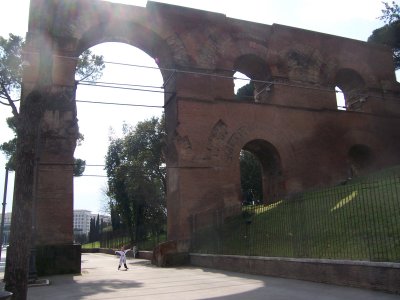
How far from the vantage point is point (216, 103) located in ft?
57.6

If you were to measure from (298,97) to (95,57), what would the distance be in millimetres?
11756

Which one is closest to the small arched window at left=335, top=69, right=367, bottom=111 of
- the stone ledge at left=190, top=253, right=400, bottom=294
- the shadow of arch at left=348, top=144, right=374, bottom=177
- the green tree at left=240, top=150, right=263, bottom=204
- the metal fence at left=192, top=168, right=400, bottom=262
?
the shadow of arch at left=348, top=144, right=374, bottom=177

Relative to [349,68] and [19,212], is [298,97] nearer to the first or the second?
[349,68]

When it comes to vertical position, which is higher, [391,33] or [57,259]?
[391,33]

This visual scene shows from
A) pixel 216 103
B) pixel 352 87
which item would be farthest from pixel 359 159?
pixel 216 103

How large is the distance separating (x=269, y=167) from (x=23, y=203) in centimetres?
1439

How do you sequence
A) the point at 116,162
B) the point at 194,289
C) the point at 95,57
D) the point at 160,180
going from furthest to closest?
the point at 116,162 → the point at 160,180 → the point at 95,57 → the point at 194,289

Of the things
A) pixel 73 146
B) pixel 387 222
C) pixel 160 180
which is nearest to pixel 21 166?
pixel 387 222

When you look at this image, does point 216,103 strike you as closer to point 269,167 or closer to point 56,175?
point 269,167

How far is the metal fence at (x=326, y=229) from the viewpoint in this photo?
8328mm

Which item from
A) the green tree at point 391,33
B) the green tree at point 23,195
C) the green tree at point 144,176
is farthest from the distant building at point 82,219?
the green tree at point 23,195

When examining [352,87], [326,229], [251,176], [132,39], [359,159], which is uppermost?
[132,39]

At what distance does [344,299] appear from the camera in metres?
6.57

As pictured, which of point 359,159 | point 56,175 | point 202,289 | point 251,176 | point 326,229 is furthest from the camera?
point 251,176
